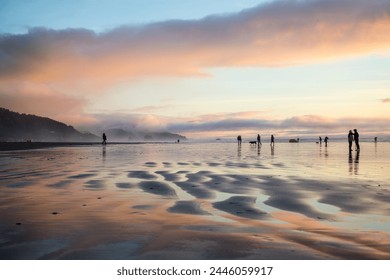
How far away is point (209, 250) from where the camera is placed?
15.4 ft

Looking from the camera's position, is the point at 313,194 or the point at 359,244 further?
the point at 313,194

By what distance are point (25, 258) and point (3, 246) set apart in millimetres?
659

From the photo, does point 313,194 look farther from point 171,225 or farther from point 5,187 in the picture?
point 5,187

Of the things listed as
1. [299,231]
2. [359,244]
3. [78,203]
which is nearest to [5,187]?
[78,203]

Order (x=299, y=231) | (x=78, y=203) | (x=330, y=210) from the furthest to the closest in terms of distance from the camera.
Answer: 1. (x=78, y=203)
2. (x=330, y=210)
3. (x=299, y=231)

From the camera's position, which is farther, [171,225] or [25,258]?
[171,225]

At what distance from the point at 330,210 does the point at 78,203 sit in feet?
17.0

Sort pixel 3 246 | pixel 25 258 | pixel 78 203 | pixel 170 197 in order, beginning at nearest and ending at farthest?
pixel 25 258
pixel 3 246
pixel 78 203
pixel 170 197

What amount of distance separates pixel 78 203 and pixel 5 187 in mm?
3956

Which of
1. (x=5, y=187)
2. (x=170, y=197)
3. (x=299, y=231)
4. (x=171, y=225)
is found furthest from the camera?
(x=5, y=187)

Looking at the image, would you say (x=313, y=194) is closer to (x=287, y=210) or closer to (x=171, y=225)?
(x=287, y=210)
